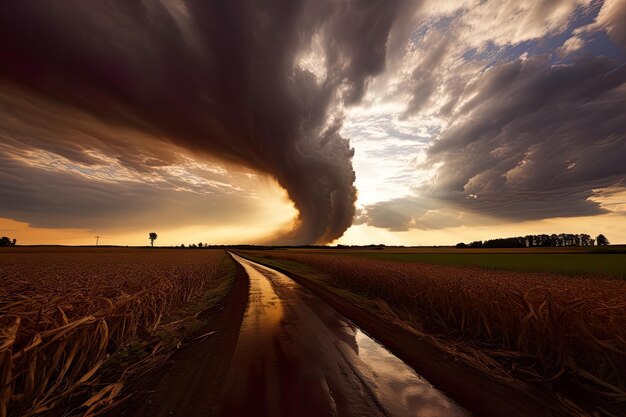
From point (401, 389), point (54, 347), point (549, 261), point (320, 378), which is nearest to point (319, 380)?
point (320, 378)

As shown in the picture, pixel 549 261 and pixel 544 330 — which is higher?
pixel 549 261

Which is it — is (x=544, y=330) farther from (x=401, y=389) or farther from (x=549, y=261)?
(x=549, y=261)

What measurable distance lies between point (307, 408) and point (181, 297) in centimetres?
881

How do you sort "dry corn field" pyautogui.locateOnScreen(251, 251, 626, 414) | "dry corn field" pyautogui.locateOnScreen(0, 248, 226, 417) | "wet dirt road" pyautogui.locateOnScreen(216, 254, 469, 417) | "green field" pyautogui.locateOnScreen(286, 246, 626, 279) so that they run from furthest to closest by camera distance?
"green field" pyautogui.locateOnScreen(286, 246, 626, 279) < "dry corn field" pyautogui.locateOnScreen(251, 251, 626, 414) < "wet dirt road" pyautogui.locateOnScreen(216, 254, 469, 417) < "dry corn field" pyautogui.locateOnScreen(0, 248, 226, 417)

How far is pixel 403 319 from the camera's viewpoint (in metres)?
9.05

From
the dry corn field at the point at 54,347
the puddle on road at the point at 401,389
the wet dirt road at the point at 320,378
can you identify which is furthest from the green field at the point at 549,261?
the dry corn field at the point at 54,347

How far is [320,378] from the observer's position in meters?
4.42

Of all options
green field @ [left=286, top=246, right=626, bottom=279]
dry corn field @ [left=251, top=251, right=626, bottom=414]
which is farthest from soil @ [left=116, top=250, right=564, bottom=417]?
green field @ [left=286, top=246, right=626, bottom=279]

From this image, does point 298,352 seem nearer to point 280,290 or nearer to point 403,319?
point 403,319

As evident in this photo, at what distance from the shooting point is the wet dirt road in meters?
3.52

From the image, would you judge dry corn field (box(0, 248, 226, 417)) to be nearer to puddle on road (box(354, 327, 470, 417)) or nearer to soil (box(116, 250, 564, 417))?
soil (box(116, 250, 564, 417))

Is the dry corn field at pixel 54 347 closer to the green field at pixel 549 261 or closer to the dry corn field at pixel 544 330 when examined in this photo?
the dry corn field at pixel 544 330

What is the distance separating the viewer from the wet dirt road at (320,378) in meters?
3.52

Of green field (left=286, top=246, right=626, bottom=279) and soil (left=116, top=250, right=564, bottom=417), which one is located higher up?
green field (left=286, top=246, right=626, bottom=279)
